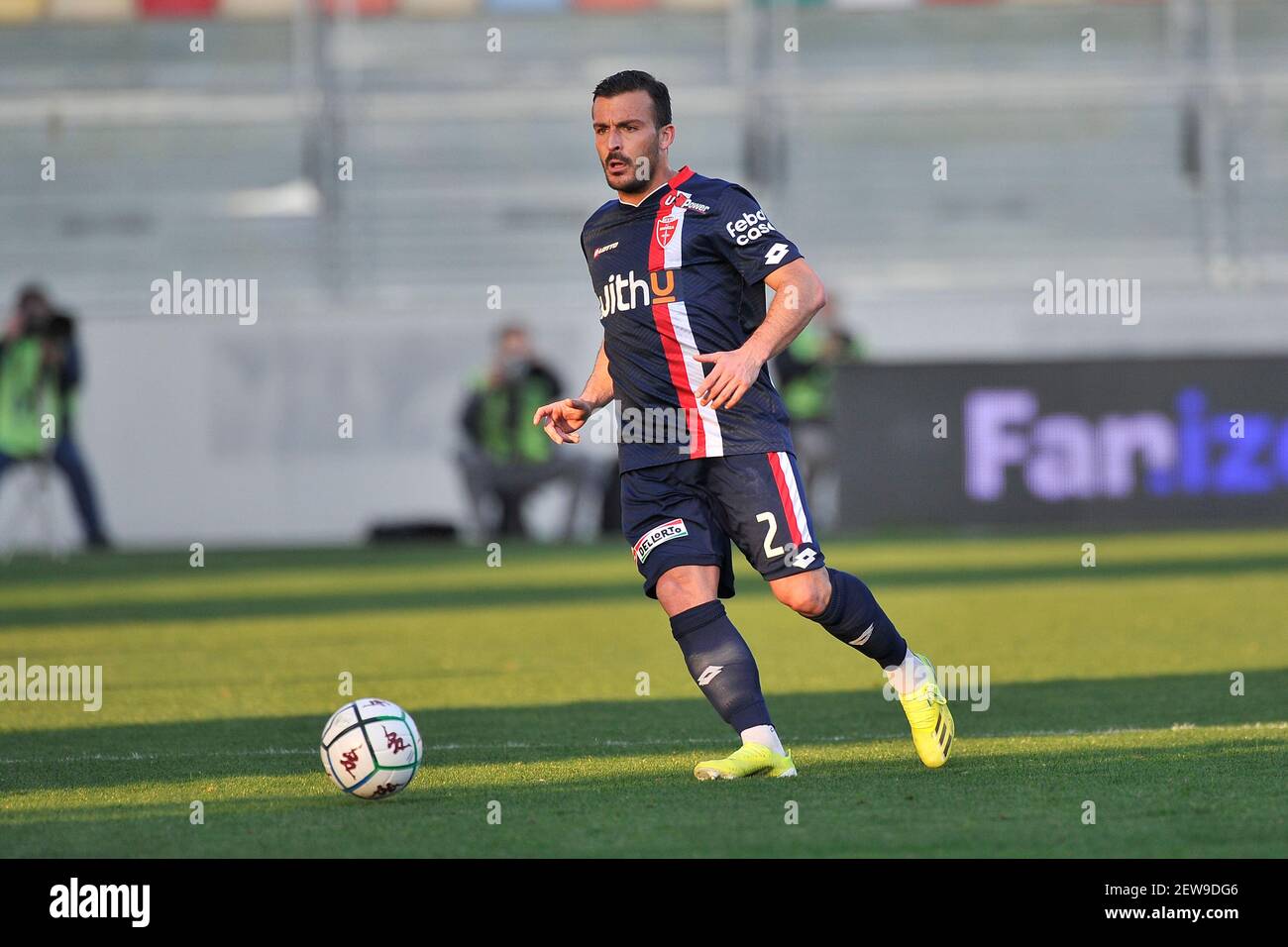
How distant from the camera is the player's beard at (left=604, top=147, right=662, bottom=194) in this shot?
5.74 metres

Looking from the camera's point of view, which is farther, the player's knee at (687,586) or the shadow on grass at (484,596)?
the shadow on grass at (484,596)

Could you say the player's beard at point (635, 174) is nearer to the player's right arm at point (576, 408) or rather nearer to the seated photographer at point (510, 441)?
the player's right arm at point (576, 408)

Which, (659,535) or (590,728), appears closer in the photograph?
(659,535)

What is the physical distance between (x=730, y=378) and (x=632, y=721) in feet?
7.08

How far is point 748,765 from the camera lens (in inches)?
220

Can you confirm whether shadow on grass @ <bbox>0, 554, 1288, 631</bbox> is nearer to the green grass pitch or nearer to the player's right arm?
the green grass pitch

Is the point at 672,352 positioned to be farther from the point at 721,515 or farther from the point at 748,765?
the point at 748,765

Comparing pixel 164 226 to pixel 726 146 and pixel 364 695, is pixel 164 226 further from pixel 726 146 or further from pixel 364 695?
pixel 364 695

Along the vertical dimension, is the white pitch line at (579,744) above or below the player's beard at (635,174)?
below

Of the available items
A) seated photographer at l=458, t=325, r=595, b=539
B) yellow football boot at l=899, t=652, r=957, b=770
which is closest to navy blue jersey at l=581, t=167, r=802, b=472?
yellow football boot at l=899, t=652, r=957, b=770

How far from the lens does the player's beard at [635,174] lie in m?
5.74
